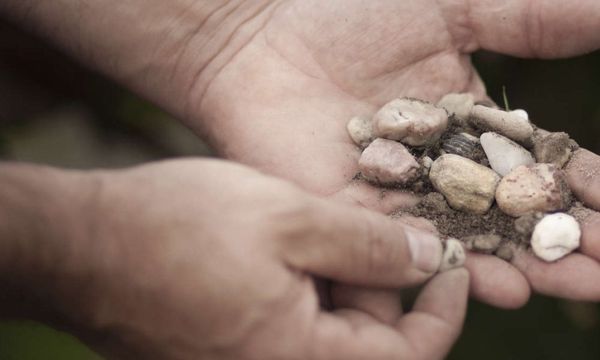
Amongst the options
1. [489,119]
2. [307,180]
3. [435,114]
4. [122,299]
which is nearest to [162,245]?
[122,299]

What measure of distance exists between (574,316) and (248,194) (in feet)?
4.14

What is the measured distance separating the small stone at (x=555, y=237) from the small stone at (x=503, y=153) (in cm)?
17

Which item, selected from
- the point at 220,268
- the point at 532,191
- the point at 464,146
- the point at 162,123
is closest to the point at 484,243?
the point at 532,191

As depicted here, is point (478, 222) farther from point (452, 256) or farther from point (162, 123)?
point (162, 123)

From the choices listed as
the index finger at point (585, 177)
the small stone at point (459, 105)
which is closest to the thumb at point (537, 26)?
the small stone at point (459, 105)

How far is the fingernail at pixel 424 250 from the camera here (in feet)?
3.86

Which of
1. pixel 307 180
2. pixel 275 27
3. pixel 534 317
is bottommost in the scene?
pixel 534 317

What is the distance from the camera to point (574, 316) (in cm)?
196

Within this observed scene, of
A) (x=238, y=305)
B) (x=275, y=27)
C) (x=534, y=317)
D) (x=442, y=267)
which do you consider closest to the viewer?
(x=238, y=305)

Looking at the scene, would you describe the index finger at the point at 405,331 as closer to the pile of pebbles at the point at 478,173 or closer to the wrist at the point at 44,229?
the pile of pebbles at the point at 478,173

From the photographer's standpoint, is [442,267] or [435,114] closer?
[442,267]

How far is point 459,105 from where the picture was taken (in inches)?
62.2

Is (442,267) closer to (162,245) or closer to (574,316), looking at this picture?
(162,245)

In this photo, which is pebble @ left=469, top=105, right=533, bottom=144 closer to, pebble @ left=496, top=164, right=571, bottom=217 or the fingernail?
pebble @ left=496, top=164, right=571, bottom=217
